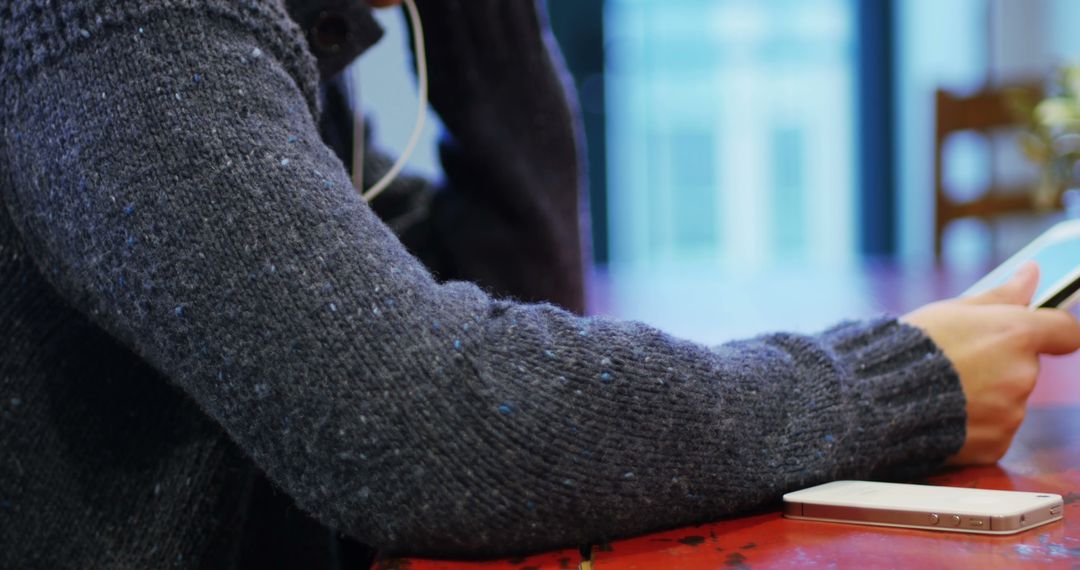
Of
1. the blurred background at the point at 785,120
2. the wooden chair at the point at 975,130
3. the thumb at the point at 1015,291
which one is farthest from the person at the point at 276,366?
the blurred background at the point at 785,120

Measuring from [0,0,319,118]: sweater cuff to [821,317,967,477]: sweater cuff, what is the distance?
336mm

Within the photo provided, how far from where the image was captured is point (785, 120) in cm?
437

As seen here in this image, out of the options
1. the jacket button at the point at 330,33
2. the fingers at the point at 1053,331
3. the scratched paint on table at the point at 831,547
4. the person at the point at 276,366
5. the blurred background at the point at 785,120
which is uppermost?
the jacket button at the point at 330,33

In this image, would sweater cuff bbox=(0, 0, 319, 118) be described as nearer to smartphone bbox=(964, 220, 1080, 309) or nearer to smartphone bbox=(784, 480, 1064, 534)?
smartphone bbox=(784, 480, 1064, 534)

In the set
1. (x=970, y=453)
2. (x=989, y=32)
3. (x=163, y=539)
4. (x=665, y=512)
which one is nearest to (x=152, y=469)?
(x=163, y=539)

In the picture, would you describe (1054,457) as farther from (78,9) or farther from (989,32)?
(989,32)

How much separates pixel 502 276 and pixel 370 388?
611 mm

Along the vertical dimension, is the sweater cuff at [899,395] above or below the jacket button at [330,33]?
below

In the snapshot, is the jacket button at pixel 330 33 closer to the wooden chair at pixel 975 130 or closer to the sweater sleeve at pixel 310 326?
the sweater sleeve at pixel 310 326

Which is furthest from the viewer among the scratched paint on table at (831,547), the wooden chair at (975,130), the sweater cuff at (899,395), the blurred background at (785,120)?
the blurred background at (785,120)

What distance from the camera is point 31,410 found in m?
0.49

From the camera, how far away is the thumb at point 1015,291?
584mm

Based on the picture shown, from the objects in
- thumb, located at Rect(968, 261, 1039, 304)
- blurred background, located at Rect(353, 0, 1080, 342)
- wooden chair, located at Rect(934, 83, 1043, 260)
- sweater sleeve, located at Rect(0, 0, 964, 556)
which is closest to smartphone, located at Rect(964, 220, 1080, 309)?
thumb, located at Rect(968, 261, 1039, 304)

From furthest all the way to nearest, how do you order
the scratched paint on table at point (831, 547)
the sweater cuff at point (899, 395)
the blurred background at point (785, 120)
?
1. the blurred background at point (785, 120)
2. the sweater cuff at point (899, 395)
3. the scratched paint on table at point (831, 547)
